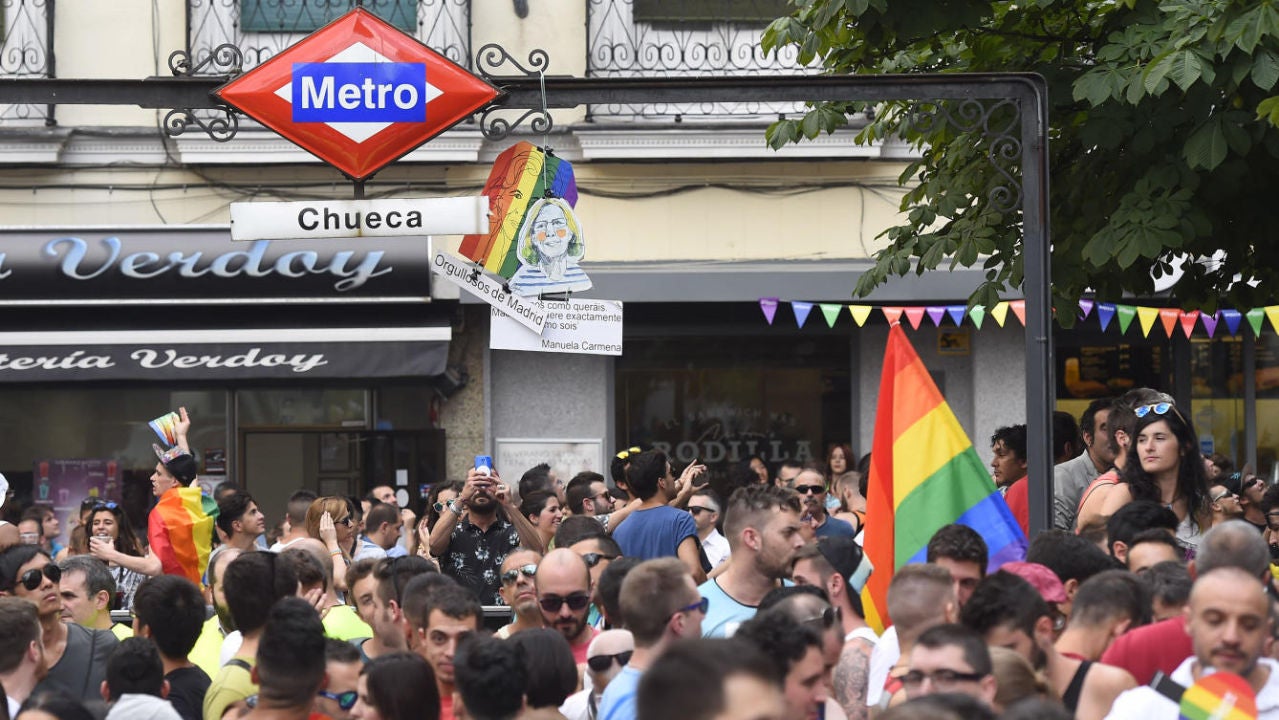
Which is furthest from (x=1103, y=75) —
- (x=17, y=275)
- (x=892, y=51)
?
(x=17, y=275)

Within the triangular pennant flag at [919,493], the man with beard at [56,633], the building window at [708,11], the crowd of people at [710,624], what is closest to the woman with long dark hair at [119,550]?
the crowd of people at [710,624]

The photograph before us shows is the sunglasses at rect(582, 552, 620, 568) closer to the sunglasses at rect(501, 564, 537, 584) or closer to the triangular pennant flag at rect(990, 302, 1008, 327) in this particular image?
the sunglasses at rect(501, 564, 537, 584)

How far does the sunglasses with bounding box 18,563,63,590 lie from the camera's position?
6.62m

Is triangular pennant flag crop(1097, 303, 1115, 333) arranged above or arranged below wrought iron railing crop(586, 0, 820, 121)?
below

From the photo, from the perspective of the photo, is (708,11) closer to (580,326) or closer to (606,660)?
(580,326)

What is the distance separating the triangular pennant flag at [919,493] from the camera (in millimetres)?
7000

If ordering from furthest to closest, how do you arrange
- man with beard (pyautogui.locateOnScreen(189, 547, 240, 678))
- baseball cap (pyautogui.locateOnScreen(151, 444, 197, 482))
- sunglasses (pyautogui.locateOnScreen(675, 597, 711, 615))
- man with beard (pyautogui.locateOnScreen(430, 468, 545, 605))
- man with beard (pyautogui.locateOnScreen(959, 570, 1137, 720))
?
baseball cap (pyautogui.locateOnScreen(151, 444, 197, 482)), man with beard (pyautogui.locateOnScreen(430, 468, 545, 605)), man with beard (pyautogui.locateOnScreen(189, 547, 240, 678)), sunglasses (pyautogui.locateOnScreen(675, 597, 711, 615)), man with beard (pyautogui.locateOnScreen(959, 570, 1137, 720))

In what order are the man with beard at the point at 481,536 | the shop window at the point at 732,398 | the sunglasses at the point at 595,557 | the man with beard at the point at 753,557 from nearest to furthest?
the man with beard at the point at 753,557 < the sunglasses at the point at 595,557 < the man with beard at the point at 481,536 < the shop window at the point at 732,398

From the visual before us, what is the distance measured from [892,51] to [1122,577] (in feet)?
14.9

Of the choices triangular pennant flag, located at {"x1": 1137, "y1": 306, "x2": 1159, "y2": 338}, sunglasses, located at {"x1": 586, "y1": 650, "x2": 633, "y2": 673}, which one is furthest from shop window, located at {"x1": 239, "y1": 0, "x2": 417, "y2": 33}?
sunglasses, located at {"x1": 586, "y1": 650, "x2": 633, "y2": 673}

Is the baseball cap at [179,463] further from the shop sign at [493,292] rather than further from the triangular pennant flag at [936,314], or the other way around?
the triangular pennant flag at [936,314]

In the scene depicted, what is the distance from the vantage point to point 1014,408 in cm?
1539

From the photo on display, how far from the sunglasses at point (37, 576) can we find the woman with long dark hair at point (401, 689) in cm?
236

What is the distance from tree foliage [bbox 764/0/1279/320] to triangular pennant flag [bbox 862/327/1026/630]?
3.58 ft
